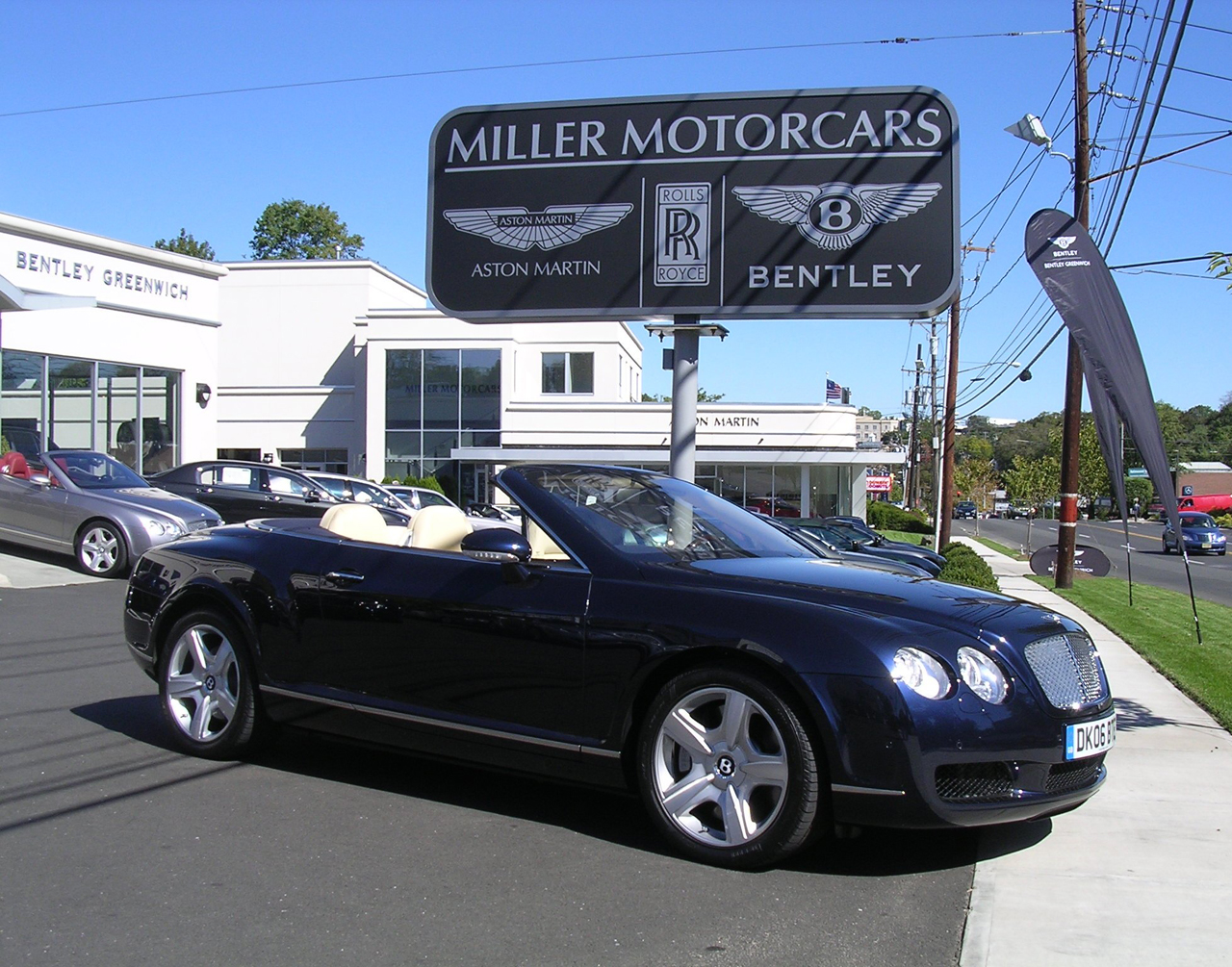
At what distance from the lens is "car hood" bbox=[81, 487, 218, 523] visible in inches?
564

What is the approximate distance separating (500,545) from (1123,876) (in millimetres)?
2767

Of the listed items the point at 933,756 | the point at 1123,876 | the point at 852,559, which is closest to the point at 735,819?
the point at 933,756

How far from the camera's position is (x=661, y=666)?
4.35m

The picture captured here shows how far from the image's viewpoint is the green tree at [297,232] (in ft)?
250

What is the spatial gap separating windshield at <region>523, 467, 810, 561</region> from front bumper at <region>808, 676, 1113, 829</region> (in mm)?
1099

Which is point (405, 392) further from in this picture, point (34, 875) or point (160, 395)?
point (34, 875)

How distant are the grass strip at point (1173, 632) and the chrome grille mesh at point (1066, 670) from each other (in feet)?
11.9

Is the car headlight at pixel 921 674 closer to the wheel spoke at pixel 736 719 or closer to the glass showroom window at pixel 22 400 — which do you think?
the wheel spoke at pixel 736 719

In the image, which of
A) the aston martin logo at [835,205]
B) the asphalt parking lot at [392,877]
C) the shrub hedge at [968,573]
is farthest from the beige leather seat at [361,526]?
the shrub hedge at [968,573]

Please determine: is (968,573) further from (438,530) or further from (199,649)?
(199,649)

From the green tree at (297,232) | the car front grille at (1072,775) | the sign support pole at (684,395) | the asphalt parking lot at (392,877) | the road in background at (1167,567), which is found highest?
the green tree at (297,232)

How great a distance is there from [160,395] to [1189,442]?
11603 cm

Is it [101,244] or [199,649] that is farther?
[101,244]

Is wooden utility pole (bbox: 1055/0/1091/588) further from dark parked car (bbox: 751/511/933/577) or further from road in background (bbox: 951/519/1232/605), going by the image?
dark parked car (bbox: 751/511/933/577)
